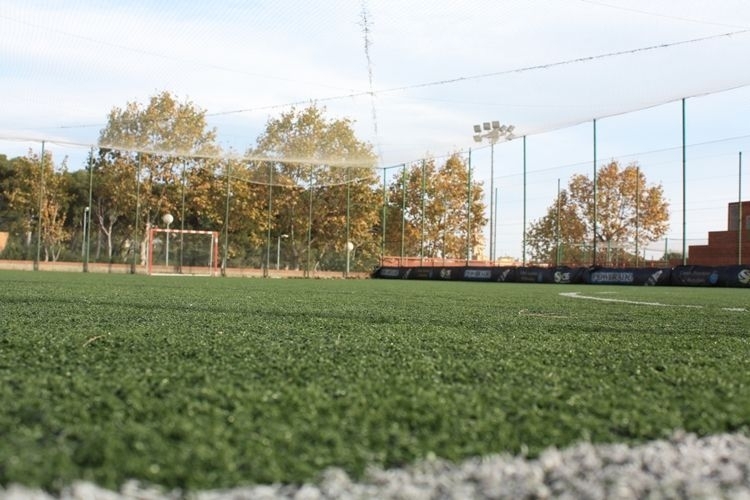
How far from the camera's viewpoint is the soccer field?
4.00 ft

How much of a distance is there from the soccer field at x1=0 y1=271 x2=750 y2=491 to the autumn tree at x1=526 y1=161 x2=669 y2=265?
23701 millimetres

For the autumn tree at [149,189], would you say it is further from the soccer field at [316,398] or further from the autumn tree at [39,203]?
the soccer field at [316,398]

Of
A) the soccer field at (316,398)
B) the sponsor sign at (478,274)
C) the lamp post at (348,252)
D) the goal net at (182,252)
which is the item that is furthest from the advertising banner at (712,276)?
the goal net at (182,252)

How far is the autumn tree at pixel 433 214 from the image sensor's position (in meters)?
32.1

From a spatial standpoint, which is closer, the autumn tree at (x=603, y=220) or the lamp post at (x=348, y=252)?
the autumn tree at (x=603, y=220)

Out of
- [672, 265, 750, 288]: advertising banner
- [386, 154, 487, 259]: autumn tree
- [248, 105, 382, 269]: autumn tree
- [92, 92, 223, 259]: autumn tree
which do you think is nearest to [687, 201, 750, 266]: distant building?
[672, 265, 750, 288]: advertising banner

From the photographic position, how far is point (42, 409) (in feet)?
5.00

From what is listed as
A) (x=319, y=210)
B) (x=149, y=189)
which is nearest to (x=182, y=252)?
(x=149, y=189)

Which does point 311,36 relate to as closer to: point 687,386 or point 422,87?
point 422,87

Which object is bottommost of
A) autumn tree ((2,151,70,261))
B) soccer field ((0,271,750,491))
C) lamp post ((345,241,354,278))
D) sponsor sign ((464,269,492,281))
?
soccer field ((0,271,750,491))

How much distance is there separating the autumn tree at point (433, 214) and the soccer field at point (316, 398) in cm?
2832

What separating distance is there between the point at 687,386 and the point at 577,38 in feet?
39.2

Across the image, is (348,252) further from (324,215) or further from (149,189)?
(149,189)

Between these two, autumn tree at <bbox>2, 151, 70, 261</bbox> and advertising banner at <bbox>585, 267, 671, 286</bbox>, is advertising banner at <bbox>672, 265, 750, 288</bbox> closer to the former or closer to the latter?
advertising banner at <bbox>585, 267, 671, 286</bbox>
